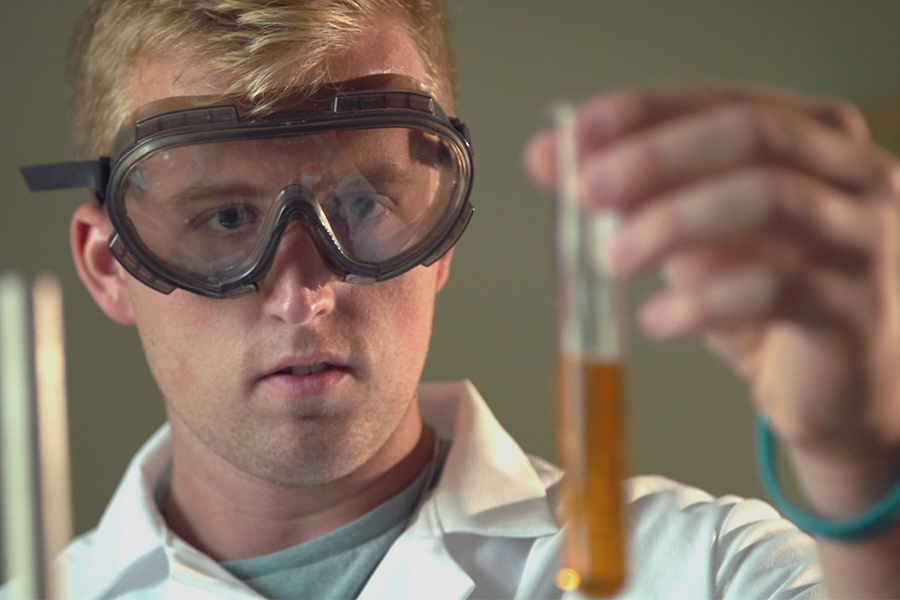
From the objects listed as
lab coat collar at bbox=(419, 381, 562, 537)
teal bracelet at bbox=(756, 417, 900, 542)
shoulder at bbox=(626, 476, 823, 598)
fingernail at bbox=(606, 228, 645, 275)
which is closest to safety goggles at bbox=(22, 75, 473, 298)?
lab coat collar at bbox=(419, 381, 562, 537)

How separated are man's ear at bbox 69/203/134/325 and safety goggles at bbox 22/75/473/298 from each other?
1.03 ft

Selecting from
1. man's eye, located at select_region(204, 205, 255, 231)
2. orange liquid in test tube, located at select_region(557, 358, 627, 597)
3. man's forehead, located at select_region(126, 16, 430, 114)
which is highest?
man's forehead, located at select_region(126, 16, 430, 114)

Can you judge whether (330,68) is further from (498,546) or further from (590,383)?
(590,383)

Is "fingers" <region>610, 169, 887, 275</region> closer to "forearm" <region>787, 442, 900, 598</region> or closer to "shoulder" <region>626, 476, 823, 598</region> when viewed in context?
"forearm" <region>787, 442, 900, 598</region>

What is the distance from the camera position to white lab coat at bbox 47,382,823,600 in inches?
61.8

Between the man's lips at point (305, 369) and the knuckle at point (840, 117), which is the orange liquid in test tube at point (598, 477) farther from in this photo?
the man's lips at point (305, 369)

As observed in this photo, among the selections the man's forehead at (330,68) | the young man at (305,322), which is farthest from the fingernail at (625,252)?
the man's forehead at (330,68)

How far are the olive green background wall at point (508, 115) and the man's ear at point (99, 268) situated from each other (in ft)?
2.22

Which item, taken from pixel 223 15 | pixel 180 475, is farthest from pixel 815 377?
pixel 180 475

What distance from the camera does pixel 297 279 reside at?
1.56 m

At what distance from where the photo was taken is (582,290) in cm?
72

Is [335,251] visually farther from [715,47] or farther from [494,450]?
[715,47]

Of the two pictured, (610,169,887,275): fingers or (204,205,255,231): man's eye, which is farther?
(204,205,255,231): man's eye

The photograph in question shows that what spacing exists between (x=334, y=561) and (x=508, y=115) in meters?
1.11
